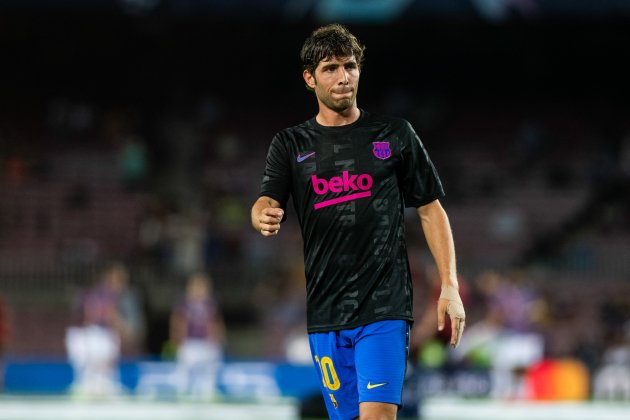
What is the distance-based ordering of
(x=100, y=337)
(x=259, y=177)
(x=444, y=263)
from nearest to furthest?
(x=444, y=263), (x=100, y=337), (x=259, y=177)

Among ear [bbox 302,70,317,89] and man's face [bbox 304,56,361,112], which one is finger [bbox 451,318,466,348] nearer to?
man's face [bbox 304,56,361,112]

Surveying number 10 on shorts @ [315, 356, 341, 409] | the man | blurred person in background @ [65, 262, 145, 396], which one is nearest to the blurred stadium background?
blurred person in background @ [65, 262, 145, 396]

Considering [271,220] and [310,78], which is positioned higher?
[310,78]

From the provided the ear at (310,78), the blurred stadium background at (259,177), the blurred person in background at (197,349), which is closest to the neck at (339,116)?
the ear at (310,78)

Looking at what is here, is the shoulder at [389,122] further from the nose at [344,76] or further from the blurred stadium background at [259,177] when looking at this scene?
the blurred stadium background at [259,177]

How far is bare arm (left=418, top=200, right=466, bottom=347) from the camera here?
199 inches

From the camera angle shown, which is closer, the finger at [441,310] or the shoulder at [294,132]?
the finger at [441,310]

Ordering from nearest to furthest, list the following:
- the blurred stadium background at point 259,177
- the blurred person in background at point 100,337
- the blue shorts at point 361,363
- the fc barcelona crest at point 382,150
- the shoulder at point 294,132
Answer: the blue shorts at point 361,363, the fc barcelona crest at point 382,150, the shoulder at point 294,132, the blurred stadium background at point 259,177, the blurred person in background at point 100,337

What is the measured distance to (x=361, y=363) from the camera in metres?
5.04

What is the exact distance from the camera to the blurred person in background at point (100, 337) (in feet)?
59.9

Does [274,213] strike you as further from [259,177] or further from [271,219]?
[259,177]

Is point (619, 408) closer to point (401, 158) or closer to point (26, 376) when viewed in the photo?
point (26, 376)

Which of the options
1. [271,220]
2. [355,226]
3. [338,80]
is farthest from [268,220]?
[338,80]

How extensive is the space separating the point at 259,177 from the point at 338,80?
19.8m
